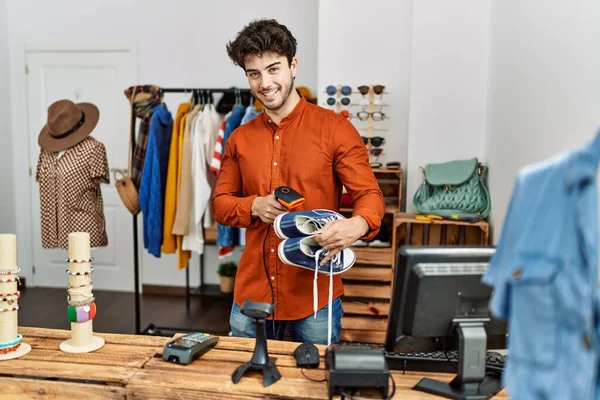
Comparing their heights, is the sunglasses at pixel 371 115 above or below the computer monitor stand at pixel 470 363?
above

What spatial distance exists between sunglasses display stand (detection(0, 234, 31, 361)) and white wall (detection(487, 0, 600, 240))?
1.87 metres

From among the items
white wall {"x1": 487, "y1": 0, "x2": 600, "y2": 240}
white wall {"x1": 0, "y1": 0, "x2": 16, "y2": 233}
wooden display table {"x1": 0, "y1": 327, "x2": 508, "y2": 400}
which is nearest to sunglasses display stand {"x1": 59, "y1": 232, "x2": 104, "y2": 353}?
wooden display table {"x1": 0, "y1": 327, "x2": 508, "y2": 400}

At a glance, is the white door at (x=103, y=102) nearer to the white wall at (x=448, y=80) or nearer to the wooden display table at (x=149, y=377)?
the white wall at (x=448, y=80)

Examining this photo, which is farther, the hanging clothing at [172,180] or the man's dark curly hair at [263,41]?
the hanging clothing at [172,180]

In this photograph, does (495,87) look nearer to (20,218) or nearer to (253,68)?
(253,68)

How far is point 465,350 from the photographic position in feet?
4.63

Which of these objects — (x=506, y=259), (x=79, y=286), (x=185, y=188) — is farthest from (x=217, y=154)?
(x=506, y=259)

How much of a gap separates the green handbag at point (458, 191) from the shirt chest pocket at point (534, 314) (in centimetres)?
240

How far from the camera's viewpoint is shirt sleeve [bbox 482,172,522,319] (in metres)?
0.97

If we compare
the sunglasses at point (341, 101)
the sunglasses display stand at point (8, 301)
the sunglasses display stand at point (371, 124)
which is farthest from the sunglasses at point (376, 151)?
the sunglasses display stand at point (8, 301)

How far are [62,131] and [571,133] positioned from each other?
2.90 m

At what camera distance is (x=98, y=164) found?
3627 millimetres

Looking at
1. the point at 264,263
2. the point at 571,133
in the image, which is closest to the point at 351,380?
the point at 264,263

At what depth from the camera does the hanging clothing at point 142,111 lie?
3.72 metres
